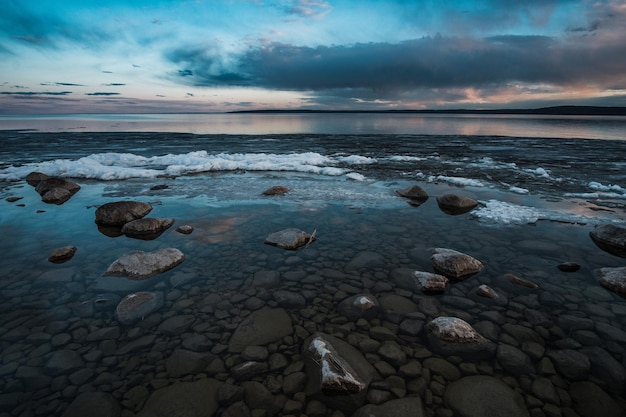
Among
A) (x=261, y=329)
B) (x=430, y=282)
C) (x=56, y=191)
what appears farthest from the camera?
(x=56, y=191)

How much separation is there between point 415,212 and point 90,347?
8.15m

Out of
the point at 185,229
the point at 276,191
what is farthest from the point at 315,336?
the point at 276,191

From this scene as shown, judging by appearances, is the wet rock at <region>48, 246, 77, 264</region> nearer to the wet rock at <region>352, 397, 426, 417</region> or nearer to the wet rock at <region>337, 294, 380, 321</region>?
the wet rock at <region>337, 294, 380, 321</region>

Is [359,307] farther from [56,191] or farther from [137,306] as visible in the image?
[56,191]

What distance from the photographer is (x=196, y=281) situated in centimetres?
562

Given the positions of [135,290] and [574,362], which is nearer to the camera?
[574,362]

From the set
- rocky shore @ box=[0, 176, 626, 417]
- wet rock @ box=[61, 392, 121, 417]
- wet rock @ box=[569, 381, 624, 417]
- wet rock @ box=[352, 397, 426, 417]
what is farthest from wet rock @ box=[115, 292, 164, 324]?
wet rock @ box=[569, 381, 624, 417]

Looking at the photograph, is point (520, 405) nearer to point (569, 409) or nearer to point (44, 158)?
point (569, 409)

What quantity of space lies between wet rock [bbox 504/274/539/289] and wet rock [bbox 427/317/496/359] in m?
1.84

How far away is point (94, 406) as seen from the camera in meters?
3.24

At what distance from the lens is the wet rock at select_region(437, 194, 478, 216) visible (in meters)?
9.69

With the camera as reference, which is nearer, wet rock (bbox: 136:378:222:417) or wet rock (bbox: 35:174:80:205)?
wet rock (bbox: 136:378:222:417)

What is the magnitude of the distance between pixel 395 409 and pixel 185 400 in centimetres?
215

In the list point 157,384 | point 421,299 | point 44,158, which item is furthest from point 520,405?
point 44,158
